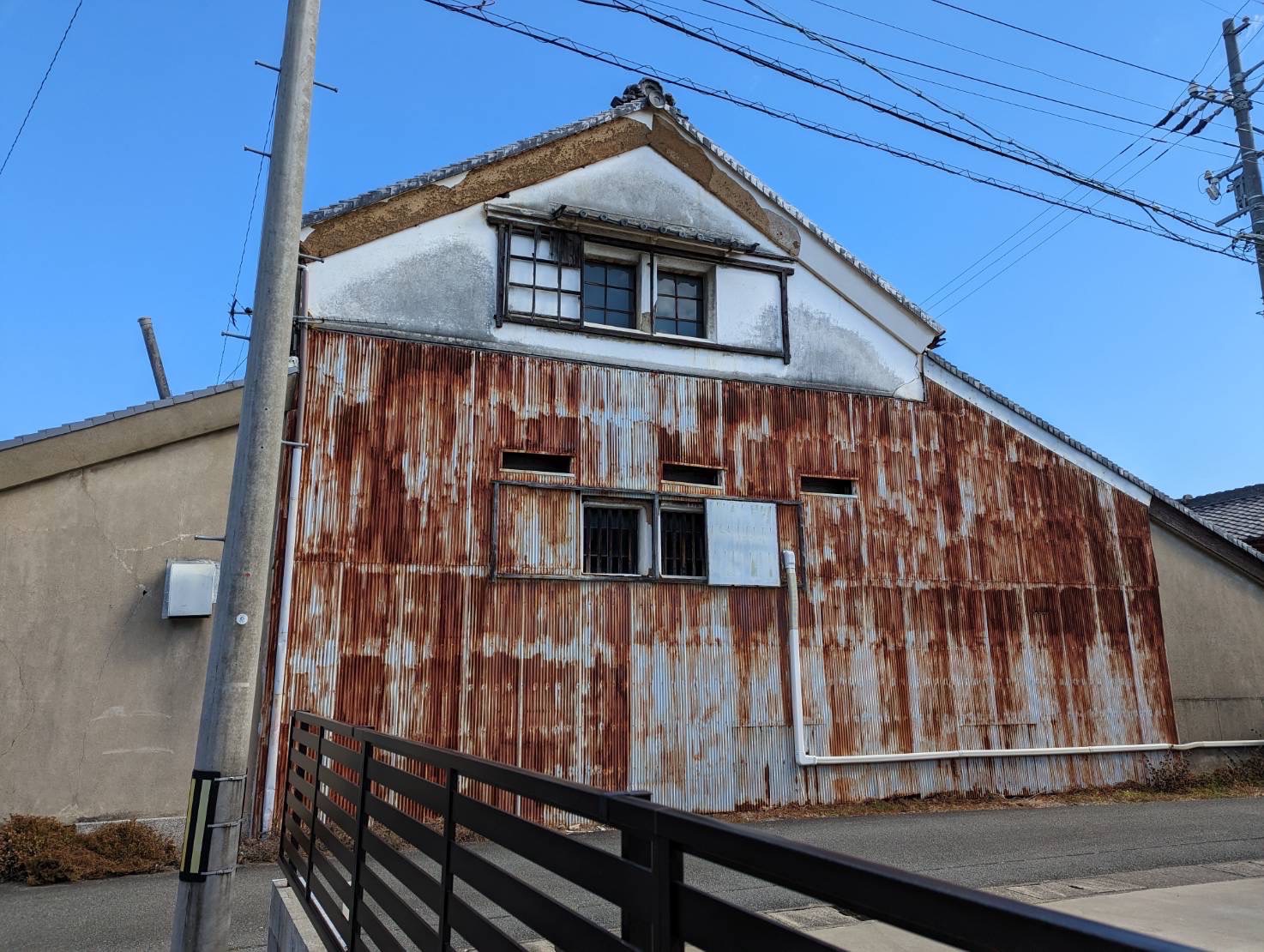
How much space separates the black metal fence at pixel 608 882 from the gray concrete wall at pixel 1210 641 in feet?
41.6

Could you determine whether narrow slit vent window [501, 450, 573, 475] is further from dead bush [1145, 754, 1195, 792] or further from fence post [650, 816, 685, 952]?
dead bush [1145, 754, 1195, 792]

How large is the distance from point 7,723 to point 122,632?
1102 mm

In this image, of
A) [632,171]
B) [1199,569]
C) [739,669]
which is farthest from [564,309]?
[1199,569]

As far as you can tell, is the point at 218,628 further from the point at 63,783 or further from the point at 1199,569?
the point at 1199,569

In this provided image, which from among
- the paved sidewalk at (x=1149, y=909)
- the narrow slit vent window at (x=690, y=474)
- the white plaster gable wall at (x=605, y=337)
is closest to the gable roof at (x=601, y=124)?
the white plaster gable wall at (x=605, y=337)

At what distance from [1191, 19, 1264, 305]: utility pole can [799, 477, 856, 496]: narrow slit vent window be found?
7.00m

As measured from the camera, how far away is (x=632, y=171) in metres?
11.6

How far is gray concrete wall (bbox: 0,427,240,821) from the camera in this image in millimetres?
7758

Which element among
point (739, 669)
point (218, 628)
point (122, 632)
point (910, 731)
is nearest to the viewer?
point (218, 628)

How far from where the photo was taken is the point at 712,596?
10641 millimetres

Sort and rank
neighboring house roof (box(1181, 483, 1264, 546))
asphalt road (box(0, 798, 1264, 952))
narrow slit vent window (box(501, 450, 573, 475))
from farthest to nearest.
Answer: neighboring house roof (box(1181, 483, 1264, 546)) → narrow slit vent window (box(501, 450, 573, 475)) → asphalt road (box(0, 798, 1264, 952))

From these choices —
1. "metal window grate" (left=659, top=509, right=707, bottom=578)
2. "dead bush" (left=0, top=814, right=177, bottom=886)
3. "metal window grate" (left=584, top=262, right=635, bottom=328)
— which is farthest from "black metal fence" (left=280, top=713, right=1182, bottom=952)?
"metal window grate" (left=584, top=262, right=635, bottom=328)

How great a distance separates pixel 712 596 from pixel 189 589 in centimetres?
561

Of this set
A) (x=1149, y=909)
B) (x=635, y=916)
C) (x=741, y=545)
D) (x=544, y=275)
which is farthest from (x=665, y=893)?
(x=544, y=275)
